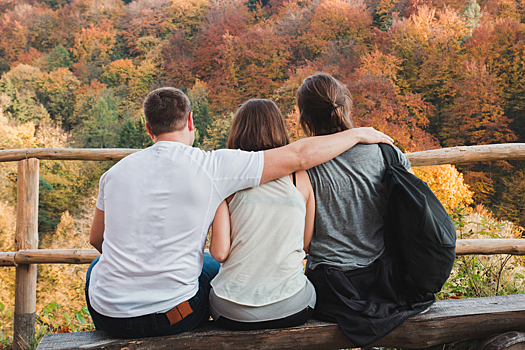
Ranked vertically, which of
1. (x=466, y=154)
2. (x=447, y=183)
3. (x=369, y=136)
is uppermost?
(x=369, y=136)

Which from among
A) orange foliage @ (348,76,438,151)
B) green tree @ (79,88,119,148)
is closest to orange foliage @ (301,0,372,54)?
orange foliage @ (348,76,438,151)

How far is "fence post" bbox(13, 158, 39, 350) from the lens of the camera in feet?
7.39

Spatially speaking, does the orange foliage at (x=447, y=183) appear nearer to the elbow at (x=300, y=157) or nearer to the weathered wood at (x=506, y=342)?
the weathered wood at (x=506, y=342)

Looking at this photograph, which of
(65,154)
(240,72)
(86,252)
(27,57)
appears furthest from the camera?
(27,57)

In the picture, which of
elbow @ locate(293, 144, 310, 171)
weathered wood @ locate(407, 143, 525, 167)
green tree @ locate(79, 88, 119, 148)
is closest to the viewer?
elbow @ locate(293, 144, 310, 171)

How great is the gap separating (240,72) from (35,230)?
2567cm

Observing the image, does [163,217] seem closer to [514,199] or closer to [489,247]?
[489,247]

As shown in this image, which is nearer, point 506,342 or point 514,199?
point 506,342

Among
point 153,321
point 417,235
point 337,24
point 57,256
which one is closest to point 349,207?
point 417,235

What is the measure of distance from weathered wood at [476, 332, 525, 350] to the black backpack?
31cm

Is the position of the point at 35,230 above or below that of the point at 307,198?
below

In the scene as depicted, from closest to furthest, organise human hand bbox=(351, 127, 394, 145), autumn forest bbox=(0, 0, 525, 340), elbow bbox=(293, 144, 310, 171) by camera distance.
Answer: elbow bbox=(293, 144, 310, 171) → human hand bbox=(351, 127, 394, 145) → autumn forest bbox=(0, 0, 525, 340)

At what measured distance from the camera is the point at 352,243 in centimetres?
135

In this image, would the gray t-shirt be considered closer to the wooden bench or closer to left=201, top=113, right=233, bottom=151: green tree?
the wooden bench
